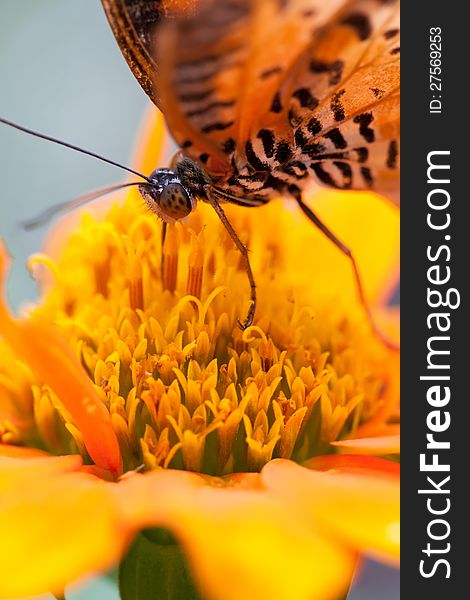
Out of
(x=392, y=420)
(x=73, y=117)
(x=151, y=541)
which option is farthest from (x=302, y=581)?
(x=73, y=117)

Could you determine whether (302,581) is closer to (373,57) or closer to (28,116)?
(373,57)

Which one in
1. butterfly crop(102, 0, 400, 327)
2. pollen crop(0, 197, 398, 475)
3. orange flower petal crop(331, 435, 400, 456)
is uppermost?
butterfly crop(102, 0, 400, 327)

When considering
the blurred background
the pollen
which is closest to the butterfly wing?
the pollen

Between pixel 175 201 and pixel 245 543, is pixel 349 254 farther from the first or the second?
pixel 245 543

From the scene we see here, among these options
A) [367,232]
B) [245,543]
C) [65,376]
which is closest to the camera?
[245,543]

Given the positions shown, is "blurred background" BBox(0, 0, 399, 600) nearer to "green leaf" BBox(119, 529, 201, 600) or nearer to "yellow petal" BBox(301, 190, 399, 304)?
"yellow petal" BBox(301, 190, 399, 304)

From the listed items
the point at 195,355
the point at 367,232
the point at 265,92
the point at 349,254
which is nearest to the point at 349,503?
the point at 195,355

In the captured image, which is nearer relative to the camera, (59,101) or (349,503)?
(349,503)
